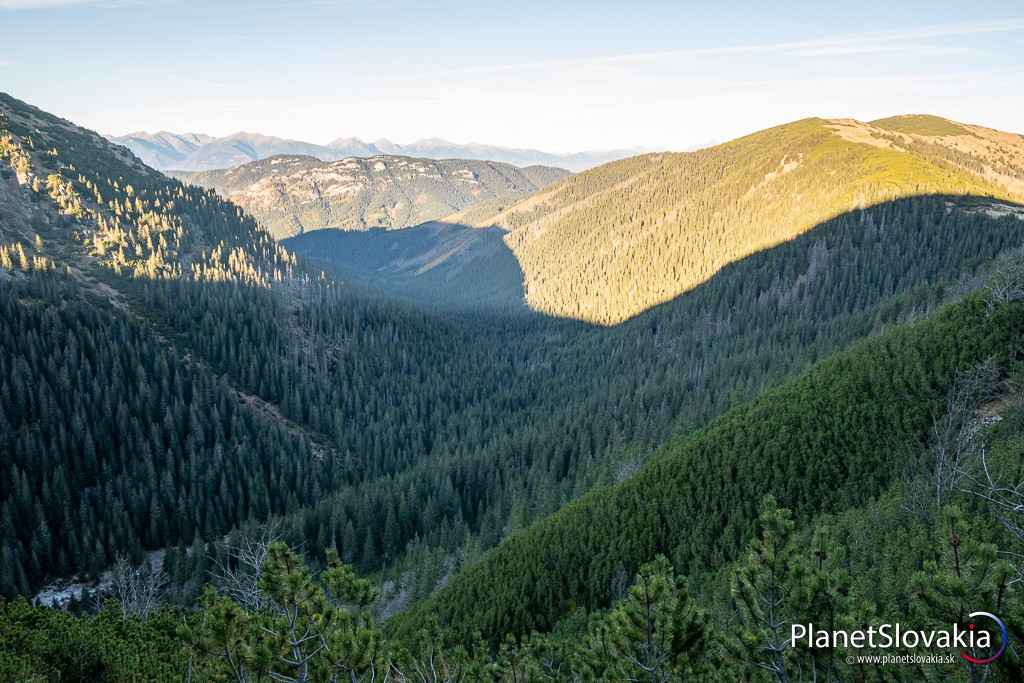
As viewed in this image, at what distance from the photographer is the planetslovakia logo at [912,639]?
10344 mm

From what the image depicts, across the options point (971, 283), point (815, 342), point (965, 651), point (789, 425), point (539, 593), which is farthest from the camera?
point (815, 342)

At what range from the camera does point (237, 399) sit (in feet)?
585

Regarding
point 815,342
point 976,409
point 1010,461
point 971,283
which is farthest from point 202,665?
point 815,342

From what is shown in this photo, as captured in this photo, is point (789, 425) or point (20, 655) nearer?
point (20, 655)

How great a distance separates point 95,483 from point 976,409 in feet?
549

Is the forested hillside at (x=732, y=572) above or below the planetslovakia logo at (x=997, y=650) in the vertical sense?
below

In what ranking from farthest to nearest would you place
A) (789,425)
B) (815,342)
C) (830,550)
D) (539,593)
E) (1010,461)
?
(815,342) < (789,425) < (539,593) < (1010,461) < (830,550)

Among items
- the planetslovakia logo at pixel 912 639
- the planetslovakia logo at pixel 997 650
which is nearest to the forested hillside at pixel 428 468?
the planetslovakia logo at pixel 912 639

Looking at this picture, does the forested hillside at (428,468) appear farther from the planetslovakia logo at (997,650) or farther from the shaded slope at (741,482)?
the planetslovakia logo at (997,650)

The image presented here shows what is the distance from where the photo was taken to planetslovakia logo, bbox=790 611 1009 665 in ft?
33.9

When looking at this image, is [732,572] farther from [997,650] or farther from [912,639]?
[997,650]

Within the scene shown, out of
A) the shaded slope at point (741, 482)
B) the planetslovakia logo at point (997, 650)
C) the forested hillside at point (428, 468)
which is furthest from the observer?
the shaded slope at point (741, 482)

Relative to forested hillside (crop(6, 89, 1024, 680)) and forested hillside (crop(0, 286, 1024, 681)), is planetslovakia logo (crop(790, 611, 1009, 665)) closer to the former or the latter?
forested hillside (crop(0, 286, 1024, 681))

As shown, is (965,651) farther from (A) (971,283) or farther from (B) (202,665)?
(A) (971,283)
